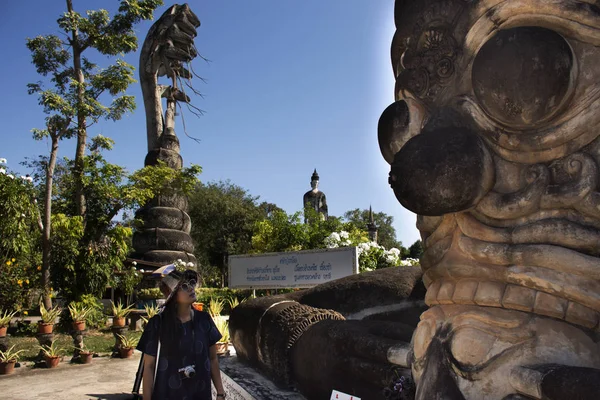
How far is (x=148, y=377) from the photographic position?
111 inches

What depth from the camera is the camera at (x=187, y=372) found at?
2.88 metres

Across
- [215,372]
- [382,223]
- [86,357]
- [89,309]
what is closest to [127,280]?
[89,309]

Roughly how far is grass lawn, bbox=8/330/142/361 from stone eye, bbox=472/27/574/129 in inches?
355

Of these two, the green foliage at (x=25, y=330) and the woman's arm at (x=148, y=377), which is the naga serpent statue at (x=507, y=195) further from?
the green foliage at (x=25, y=330)

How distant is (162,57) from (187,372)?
18.6m

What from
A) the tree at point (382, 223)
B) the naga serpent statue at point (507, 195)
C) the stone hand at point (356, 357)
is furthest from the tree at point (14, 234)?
the tree at point (382, 223)

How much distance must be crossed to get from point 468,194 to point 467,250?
185 millimetres

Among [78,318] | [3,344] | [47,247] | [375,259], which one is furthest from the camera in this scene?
[47,247]

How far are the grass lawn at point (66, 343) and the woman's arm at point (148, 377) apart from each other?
677 cm

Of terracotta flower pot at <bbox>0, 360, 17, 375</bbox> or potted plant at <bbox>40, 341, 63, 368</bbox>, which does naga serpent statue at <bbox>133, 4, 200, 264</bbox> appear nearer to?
potted plant at <bbox>40, 341, 63, 368</bbox>

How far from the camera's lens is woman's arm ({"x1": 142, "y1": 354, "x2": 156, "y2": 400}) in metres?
2.81

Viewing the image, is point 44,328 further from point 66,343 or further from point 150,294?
point 150,294

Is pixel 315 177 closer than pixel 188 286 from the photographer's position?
No

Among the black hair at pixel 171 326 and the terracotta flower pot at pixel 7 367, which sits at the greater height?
the black hair at pixel 171 326
